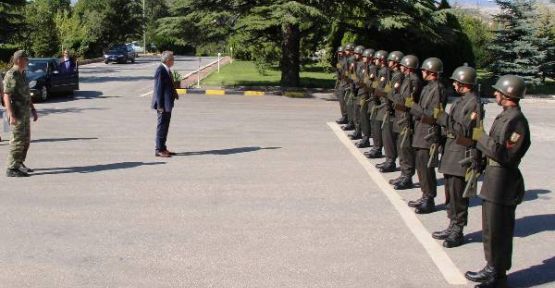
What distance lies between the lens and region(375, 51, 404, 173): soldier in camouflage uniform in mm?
9264

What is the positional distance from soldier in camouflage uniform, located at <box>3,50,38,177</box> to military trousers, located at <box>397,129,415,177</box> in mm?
5409

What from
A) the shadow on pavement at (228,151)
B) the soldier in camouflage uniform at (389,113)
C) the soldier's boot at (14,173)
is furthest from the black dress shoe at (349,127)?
the soldier's boot at (14,173)

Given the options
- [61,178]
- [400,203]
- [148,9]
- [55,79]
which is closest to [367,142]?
[400,203]

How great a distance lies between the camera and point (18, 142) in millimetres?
9422

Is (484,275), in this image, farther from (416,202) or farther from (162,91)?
(162,91)

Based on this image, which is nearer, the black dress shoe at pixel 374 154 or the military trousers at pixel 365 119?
the black dress shoe at pixel 374 154

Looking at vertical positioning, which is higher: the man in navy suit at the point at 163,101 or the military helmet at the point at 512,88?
the military helmet at the point at 512,88

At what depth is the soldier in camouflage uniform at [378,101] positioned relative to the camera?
33.1ft

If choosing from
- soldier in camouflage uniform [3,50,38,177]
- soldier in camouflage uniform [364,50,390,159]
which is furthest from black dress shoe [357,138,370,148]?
soldier in camouflage uniform [3,50,38,177]

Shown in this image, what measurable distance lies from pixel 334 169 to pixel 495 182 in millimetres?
5102

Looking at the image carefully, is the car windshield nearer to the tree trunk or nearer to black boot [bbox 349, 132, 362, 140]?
the tree trunk

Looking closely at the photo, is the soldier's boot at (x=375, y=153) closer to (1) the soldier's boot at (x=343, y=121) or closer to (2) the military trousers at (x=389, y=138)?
(2) the military trousers at (x=389, y=138)

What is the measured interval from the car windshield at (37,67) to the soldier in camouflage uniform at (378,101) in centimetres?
1398

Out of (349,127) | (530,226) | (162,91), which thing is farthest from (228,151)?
(530,226)
